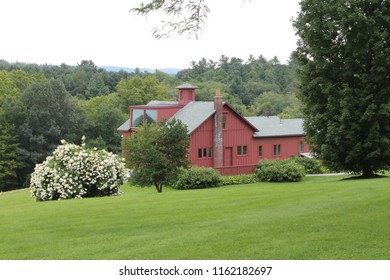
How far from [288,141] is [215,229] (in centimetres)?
4050

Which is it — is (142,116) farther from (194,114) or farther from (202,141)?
(202,141)

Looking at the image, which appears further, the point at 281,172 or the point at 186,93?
the point at 186,93

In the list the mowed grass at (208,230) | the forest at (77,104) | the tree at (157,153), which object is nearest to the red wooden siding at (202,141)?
the forest at (77,104)

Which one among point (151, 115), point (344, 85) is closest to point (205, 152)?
point (151, 115)

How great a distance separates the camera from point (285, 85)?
105938mm

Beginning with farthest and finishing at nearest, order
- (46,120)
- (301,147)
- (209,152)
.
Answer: (46,120) < (301,147) < (209,152)

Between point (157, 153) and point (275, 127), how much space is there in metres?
22.9

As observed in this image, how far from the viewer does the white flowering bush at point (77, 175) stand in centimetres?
2269

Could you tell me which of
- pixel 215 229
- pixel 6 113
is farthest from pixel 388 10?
pixel 6 113

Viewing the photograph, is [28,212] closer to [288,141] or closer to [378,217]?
[378,217]

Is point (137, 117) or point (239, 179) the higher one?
point (137, 117)

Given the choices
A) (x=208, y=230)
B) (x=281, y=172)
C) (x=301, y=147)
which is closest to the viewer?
(x=208, y=230)

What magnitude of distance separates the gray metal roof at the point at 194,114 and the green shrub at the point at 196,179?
6.82m

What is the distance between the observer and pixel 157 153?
30594 mm
